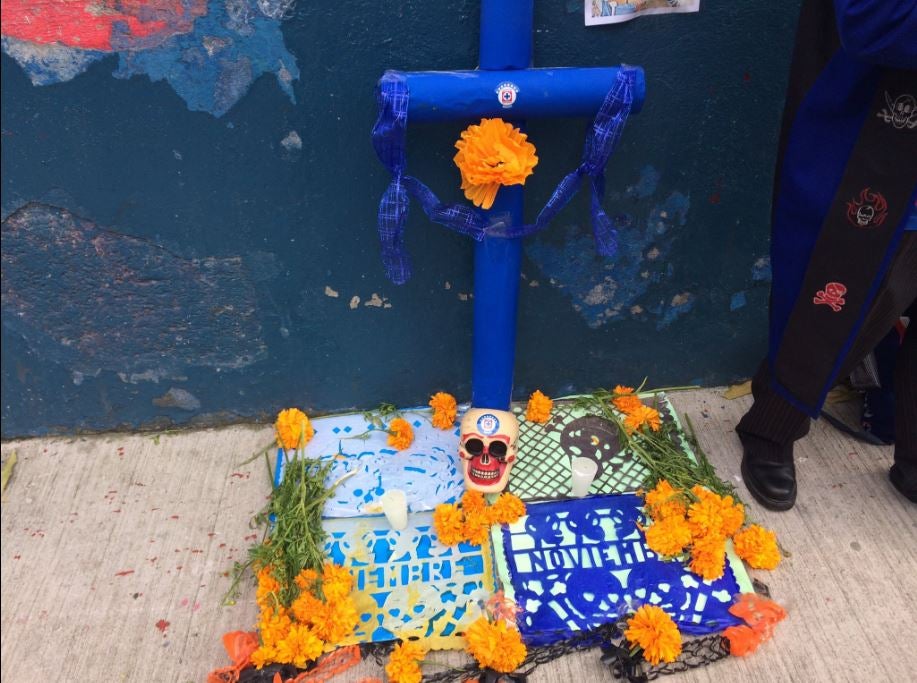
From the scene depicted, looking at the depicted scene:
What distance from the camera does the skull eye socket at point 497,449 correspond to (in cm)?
227

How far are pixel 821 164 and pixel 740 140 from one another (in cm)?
48

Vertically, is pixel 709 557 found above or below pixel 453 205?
below

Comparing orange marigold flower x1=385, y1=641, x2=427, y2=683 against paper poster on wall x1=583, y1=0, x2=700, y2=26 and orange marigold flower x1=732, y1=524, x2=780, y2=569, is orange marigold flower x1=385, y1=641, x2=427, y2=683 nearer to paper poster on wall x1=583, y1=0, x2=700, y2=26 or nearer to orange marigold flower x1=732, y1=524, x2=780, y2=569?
orange marigold flower x1=732, y1=524, x2=780, y2=569

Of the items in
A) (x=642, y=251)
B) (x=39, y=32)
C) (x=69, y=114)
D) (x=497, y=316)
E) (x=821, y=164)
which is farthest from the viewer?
(x=642, y=251)

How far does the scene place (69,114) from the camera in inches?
81.1

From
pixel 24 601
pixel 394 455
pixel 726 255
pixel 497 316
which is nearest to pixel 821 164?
pixel 726 255

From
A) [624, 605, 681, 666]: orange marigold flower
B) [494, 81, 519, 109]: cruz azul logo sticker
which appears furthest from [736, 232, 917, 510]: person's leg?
[494, 81, 519, 109]: cruz azul logo sticker

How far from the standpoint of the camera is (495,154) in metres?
1.84

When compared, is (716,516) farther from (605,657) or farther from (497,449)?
(497,449)

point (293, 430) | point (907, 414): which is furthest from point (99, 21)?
point (907, 414)

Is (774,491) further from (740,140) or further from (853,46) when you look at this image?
(853,46)

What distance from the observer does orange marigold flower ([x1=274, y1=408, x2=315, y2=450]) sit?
8.36 ft

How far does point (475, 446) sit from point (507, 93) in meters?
1.05

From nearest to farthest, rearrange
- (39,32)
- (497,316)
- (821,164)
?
(821,164), (39,32), (497,316)
